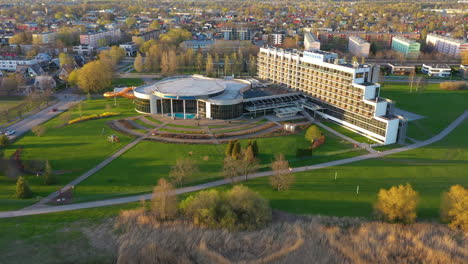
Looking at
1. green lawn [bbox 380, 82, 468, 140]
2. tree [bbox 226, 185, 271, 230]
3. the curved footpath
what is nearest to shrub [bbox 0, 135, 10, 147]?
the curved footpath

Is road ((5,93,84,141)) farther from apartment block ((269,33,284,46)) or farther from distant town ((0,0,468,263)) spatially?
apartment block ((269,33,284,46))

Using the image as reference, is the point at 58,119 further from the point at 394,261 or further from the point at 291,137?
the point at 394,261

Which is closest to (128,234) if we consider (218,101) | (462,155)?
(218,101)

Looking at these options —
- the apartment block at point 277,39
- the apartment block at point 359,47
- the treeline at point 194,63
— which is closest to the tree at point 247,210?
the treeline at point 194,63

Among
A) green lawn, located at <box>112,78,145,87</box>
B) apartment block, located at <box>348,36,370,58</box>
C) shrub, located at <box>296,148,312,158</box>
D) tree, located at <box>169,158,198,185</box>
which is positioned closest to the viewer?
tree, located at <box>169,158,198,185</box>

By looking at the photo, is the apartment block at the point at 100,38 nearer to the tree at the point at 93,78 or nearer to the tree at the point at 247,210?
the tree at the point at 93,78

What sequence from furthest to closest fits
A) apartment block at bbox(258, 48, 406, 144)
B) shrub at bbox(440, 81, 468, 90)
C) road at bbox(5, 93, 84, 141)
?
shrub at bbox(440, 81, 468, 90) → road at bbox(5, 93, 84, 141) → apartment block at bbox(258, 48, 406, 144)

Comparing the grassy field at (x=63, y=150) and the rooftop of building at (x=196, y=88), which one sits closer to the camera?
the grassy field at (x=63, y=150)
